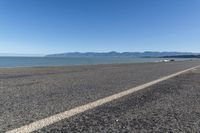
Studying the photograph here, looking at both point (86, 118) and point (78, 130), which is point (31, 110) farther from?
point (78, 130)

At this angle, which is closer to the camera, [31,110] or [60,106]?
[31,110]

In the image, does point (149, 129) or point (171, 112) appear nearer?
point (149, 129)

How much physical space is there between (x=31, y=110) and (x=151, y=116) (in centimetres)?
264

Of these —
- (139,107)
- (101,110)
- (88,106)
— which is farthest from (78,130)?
(139,107)

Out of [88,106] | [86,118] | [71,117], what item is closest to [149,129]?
[86,118]

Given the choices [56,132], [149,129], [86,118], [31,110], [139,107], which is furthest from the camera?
[139,107]

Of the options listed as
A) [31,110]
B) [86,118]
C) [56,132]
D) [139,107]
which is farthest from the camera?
[139,107]

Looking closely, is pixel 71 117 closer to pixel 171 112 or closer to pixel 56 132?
pixel 56 132

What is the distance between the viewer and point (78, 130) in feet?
11.7

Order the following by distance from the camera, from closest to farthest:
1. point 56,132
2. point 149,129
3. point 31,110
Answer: point 56,132 < point 149,129 < point 31,110

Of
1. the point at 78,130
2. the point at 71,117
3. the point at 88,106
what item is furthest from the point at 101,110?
the point at 78,130

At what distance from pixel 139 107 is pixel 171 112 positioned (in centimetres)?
78

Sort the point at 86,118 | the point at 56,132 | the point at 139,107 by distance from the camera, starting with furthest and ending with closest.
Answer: the point at 139,107 < the point at 86,118 < the point at 56,132

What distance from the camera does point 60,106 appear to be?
5.53 m
